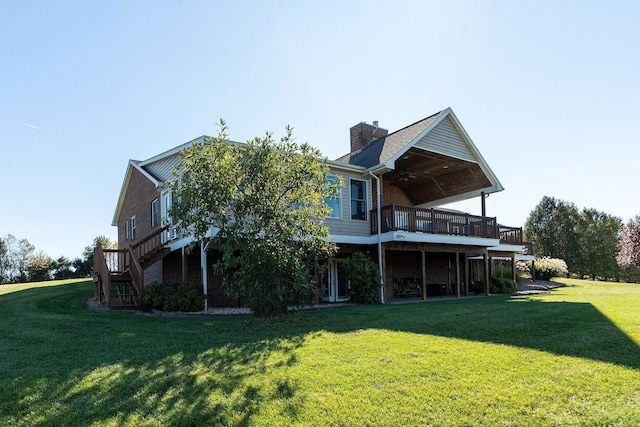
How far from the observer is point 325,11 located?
11883mm

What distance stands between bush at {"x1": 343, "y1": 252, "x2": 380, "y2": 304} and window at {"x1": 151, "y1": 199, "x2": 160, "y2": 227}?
7.68 meters

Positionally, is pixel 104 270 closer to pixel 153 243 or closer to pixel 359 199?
pixel 153 243

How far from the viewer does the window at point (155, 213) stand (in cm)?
1750

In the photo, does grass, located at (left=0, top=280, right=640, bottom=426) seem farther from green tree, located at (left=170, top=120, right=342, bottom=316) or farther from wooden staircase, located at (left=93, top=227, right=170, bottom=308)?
wooden staircase, located at (left=93, top=227, right=170, bottom=308)

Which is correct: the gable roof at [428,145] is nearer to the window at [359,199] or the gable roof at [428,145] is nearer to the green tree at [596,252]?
the window at [359,199]

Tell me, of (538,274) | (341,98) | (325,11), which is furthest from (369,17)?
(538,274)

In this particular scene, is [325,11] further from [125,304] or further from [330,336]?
[125,304]

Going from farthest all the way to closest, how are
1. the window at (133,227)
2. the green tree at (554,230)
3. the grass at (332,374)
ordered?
the green tree at (554,230) < the window at (133,227) < the grass at (332,374)

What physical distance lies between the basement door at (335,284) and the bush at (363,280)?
1.98m

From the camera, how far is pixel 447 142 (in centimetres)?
1789

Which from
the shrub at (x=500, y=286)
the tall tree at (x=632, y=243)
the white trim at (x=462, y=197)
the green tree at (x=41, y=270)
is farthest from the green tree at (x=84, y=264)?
the tall tree at (x=632, y=243)

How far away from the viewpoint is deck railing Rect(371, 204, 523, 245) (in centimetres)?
1634

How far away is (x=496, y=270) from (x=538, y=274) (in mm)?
7372

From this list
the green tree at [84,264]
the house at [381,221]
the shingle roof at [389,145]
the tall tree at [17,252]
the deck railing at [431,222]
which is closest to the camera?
the house at [381,221]
